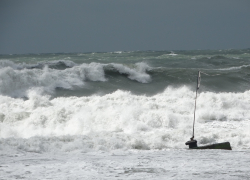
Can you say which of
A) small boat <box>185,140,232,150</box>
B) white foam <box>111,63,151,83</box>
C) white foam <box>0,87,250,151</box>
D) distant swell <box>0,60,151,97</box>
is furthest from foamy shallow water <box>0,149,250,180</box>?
white foam <box>111,63,151,83</box>

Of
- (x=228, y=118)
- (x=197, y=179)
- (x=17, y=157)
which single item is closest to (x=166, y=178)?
(x=197, y=179)

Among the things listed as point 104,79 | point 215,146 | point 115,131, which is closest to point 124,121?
point 115,131

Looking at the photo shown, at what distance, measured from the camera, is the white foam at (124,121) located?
992 centimetres

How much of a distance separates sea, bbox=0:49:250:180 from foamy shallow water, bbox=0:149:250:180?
17 mm

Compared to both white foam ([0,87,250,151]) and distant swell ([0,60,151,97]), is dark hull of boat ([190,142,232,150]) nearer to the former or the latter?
white foam ([0,87,250,151])

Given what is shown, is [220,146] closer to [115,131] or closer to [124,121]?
[115,131]

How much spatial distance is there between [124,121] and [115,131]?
65cm

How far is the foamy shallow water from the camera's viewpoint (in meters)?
7.08

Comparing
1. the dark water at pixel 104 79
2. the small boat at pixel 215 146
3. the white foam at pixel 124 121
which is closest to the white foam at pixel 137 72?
the dark water at pixel 104 79

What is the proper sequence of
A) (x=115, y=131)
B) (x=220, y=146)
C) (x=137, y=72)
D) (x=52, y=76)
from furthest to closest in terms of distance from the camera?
(x=137, y=72) < (x=52, y=76) < (x=115, y=131) < (x=220, y=146)

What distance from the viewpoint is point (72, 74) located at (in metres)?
24.5

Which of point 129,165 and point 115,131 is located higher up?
point 115,131

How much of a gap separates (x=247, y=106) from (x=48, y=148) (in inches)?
357

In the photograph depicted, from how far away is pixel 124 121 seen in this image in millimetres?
12398
